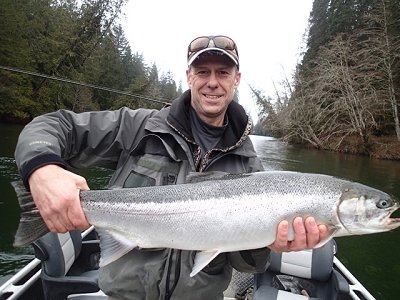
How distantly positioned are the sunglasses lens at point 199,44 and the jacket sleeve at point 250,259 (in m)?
1.56

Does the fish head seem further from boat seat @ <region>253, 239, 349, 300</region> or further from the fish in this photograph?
boat seat @ <region>253, 239, 349, 300</region>

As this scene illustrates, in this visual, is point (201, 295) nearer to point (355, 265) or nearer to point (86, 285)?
point (86, 285)

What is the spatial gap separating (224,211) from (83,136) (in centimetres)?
110

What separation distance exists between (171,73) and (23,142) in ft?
395

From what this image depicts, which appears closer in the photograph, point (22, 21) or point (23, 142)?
point (23, 142)

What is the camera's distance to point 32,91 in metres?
32.8

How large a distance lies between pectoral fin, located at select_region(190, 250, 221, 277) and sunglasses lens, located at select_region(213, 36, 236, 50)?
1511mm

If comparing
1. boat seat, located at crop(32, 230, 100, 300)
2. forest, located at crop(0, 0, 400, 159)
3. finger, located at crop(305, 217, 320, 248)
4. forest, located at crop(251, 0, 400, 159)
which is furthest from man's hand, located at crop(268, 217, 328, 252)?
forest, located at crop(251, 0, 400, 159)

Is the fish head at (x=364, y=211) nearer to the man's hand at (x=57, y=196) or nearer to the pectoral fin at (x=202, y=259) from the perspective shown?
the pectoral fin at (x=202, y=259)

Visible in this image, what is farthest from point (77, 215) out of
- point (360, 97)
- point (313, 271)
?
point (360, 97)

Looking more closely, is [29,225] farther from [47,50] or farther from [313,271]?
[47,50]

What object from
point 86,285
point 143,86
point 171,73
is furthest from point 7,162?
point 171,73

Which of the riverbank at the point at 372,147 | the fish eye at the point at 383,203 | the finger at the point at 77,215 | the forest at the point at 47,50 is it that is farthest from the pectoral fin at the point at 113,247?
the riverbank at the point at 372,147

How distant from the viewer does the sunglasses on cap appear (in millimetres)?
2664
